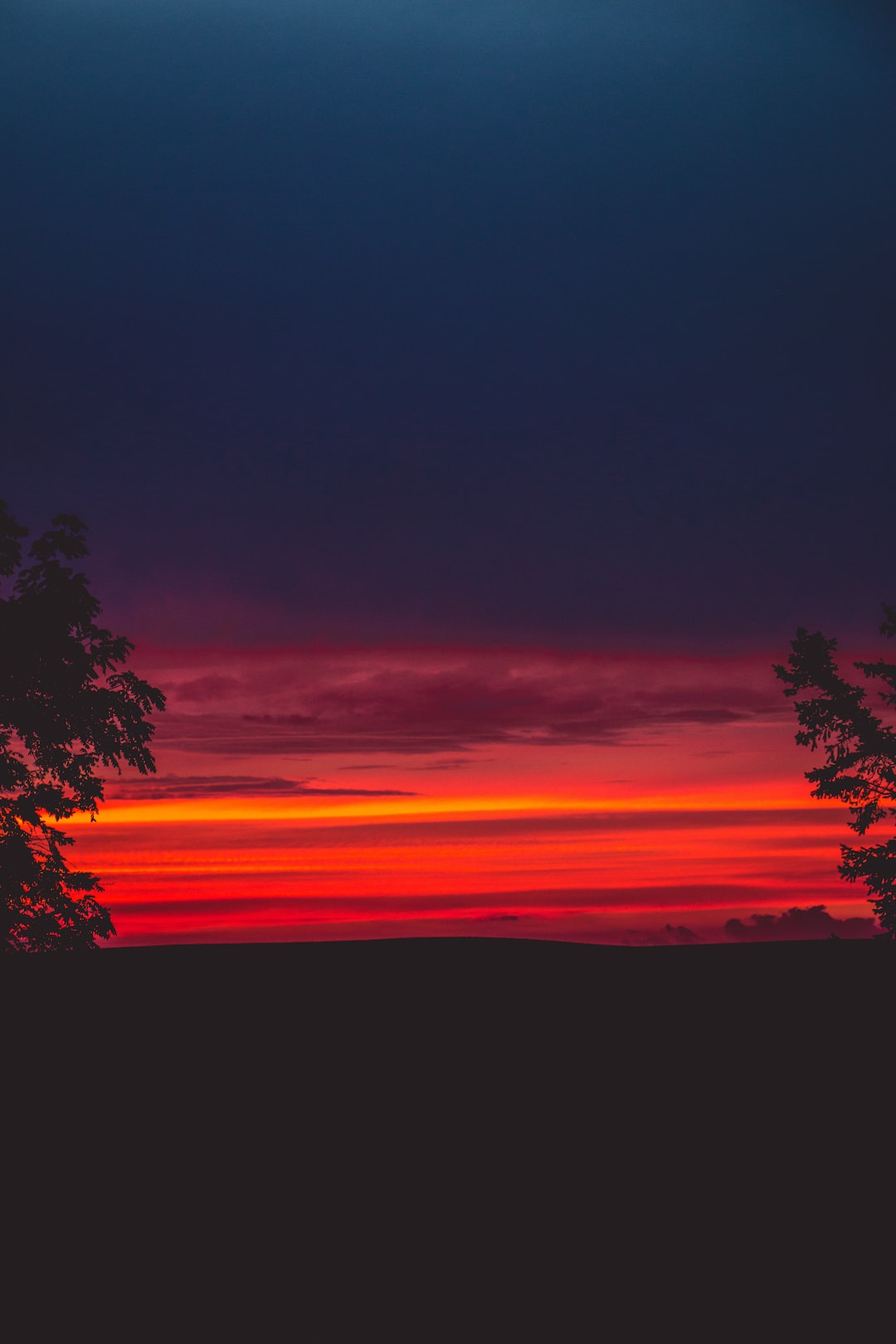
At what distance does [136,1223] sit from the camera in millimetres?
7328

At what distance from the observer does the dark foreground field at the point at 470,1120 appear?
7012 millimetres

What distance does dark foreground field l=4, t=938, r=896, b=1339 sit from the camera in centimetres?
701

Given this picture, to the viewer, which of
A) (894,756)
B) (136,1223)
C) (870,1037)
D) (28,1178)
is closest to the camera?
(136,1223)

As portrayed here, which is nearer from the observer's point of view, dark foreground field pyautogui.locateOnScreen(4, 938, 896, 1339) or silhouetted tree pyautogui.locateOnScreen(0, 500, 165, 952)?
dark foreground field pyautogui.locateOnScreen(4, 938, 896, 1339)

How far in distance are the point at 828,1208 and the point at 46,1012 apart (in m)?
8.03

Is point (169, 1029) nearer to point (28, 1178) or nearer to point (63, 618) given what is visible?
point (28, 1178)

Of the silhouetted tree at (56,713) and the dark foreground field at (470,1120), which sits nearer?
the dark foreground field at (470,1120)

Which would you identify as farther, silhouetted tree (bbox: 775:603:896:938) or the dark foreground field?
silhouetted tree (bbox: 775:603:896:938)

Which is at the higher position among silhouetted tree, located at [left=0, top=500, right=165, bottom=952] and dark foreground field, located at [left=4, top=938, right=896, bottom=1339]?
silhouetted tree, located at [left=0, top=500, right=165, bottom=952]

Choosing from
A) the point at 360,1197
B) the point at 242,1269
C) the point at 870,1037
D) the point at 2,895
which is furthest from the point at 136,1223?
the point at 2,895

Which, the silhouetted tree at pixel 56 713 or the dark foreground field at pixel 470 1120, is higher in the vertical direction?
the silhouetted tree at pixel 56 713

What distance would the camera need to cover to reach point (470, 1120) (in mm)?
8828

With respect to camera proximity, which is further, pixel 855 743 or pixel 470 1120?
pixel 855 743

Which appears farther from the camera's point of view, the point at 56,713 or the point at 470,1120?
the point at 56,713
